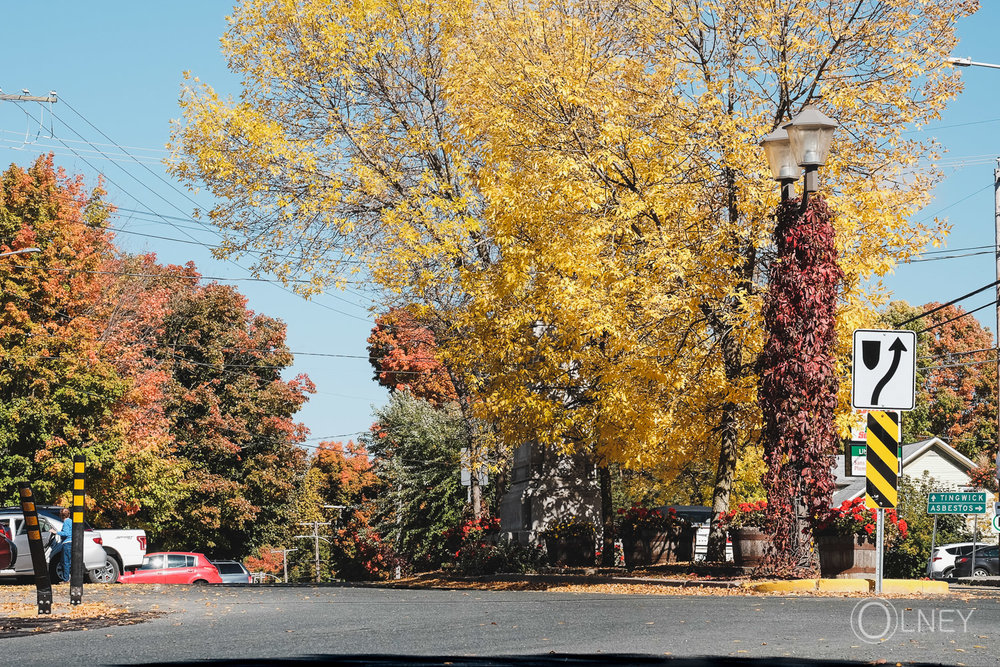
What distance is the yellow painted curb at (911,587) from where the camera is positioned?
13.5m

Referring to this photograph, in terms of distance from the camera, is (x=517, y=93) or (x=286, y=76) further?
(x=286, y=76)

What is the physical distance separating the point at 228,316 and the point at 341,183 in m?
28.6

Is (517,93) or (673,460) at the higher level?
(517,93)

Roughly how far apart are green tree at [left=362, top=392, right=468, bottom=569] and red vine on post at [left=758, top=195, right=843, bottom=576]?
70.6ft

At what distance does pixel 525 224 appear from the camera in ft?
65.2

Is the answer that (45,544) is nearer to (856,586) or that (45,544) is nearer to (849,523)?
(849,523)

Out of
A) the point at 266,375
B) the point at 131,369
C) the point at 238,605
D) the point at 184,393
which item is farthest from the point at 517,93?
the point at 266,375

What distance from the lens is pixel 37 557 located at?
12.5 meters

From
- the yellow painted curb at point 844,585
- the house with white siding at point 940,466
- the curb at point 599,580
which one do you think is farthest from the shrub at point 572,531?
the house with white siding at point 940,466

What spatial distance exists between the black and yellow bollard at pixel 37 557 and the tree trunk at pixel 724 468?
1086 centimetres

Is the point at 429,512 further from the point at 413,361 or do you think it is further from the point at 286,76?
the point at 413,361

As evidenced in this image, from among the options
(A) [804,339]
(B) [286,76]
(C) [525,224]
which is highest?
(B) [286,76]

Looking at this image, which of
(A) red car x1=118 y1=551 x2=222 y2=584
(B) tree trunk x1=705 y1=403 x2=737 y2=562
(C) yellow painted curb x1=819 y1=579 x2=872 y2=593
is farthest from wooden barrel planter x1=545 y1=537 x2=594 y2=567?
(A) red car x1=118 y1=551 x2=222 y2=584

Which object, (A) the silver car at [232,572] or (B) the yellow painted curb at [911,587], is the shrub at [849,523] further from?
(A) the silver car at [232,572]
